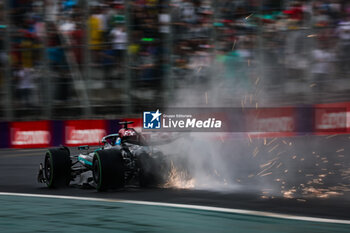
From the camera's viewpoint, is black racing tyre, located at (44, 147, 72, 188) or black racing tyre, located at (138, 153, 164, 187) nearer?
black racing tyre, located at (138, 153, 164, 187)

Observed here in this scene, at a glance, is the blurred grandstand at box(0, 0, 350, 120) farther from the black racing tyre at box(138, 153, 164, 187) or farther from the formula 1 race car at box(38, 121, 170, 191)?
the black racing tyre at box(138, 153, 164, 187)

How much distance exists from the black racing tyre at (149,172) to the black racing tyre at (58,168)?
1.38 meters

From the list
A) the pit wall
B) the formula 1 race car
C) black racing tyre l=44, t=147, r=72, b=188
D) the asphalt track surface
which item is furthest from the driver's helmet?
the pit wall

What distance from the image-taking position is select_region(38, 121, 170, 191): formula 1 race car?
923 centimetres

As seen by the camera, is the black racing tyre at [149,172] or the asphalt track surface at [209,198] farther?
the black racing tyre at [149,172]

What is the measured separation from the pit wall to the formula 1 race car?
5.47 metres

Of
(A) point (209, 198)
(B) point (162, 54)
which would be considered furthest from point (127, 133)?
(B) point (162, 54)

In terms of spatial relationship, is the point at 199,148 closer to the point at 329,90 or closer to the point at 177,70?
the point at 329,90

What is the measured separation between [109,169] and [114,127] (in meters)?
8.01

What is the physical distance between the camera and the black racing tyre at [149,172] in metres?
9.54

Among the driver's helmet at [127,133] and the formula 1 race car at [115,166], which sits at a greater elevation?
the driver's helmet at [127,133]

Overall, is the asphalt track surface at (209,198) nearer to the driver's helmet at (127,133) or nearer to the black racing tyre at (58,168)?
the black racing tyre at (58,168)

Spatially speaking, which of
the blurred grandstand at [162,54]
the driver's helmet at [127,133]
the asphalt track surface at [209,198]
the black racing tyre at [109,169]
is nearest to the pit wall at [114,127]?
the blurred grandstand at [162,54]

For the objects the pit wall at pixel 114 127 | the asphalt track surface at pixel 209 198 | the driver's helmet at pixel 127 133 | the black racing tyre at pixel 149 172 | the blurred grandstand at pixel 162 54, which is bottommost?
the asphalt track surface at pixel 209 198
